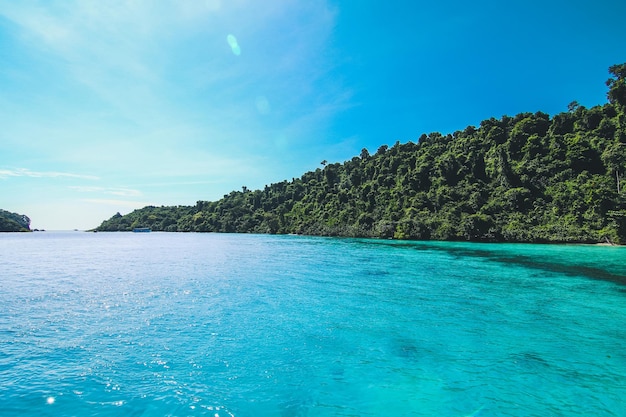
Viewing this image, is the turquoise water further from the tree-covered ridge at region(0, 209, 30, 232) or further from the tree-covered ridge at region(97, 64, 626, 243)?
the tree-covered ridge at region(0, 209, 30, 232)

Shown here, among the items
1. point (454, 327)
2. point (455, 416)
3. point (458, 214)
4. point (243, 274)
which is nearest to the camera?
point (455, 416)

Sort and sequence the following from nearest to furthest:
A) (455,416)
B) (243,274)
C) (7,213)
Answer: (455,416), (243,274), (7,213)

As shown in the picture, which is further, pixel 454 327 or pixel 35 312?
pixel 35 312

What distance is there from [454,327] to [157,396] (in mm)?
11098

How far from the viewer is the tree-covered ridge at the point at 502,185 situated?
62.2 metres

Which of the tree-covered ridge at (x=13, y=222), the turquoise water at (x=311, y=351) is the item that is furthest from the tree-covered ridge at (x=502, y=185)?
the tree-covered ridge at (x=13, y=222)

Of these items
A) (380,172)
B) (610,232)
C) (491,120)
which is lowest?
(610,232)

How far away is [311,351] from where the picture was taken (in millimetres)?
10266

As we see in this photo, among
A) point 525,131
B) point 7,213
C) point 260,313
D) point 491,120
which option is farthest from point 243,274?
point 7,213

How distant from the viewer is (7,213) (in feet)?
543

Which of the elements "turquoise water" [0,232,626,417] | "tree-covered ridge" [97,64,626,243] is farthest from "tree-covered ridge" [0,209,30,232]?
"turquoise water" [0,232,626,417]

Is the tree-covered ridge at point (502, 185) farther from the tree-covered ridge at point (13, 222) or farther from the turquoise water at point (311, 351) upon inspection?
the tree-covered ridge at point (13, 222)

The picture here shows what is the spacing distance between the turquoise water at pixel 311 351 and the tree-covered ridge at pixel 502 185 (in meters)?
51.4

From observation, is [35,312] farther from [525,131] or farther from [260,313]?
[525,131]
